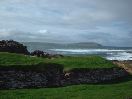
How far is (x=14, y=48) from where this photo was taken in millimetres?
46812

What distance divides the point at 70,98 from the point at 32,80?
7049mm

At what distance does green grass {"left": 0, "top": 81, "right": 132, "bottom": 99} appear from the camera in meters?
→ 25.9

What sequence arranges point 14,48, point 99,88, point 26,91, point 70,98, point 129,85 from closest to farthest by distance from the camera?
point 70,98
point 26,91
point 99,88
point 129,85
point 14,48

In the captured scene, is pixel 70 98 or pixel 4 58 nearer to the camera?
pixel 70 98

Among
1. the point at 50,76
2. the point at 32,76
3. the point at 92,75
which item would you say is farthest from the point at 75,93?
the point at 92,75

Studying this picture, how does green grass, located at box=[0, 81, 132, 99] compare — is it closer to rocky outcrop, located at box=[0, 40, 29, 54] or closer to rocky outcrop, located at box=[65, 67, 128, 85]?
rocky outcrop, located at box=[65, 67, 128, 85]

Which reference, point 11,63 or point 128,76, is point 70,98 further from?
point 128,76

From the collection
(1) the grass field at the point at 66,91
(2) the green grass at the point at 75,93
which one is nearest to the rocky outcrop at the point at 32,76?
(1) the grass field at the point at 66,91

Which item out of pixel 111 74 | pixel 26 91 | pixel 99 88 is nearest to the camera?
pixel 26 91

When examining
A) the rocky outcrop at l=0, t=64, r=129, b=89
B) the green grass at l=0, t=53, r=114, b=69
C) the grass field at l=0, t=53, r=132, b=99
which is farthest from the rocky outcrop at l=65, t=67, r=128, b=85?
the grass field at l=0, t=53, r=132, b=99

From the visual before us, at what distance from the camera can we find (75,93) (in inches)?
1095

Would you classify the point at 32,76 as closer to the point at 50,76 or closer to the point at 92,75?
the point at 50,76

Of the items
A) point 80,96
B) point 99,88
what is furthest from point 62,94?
point 99,88

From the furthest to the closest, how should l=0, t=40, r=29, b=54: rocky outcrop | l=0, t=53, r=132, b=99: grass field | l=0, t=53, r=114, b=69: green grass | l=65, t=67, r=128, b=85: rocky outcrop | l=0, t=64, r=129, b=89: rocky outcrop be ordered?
1. l=0, t=40, r=29, b=54: rocky outcrop
2. l=65, t=67, r=128, b=85: rocky outcrop
3. l=0, t=53, r=114, b=69: green grass
4. l=0, t=64, r=129, b=89: rocky outcrop
5. l=0, t=53, r=132, b=99: grass field
